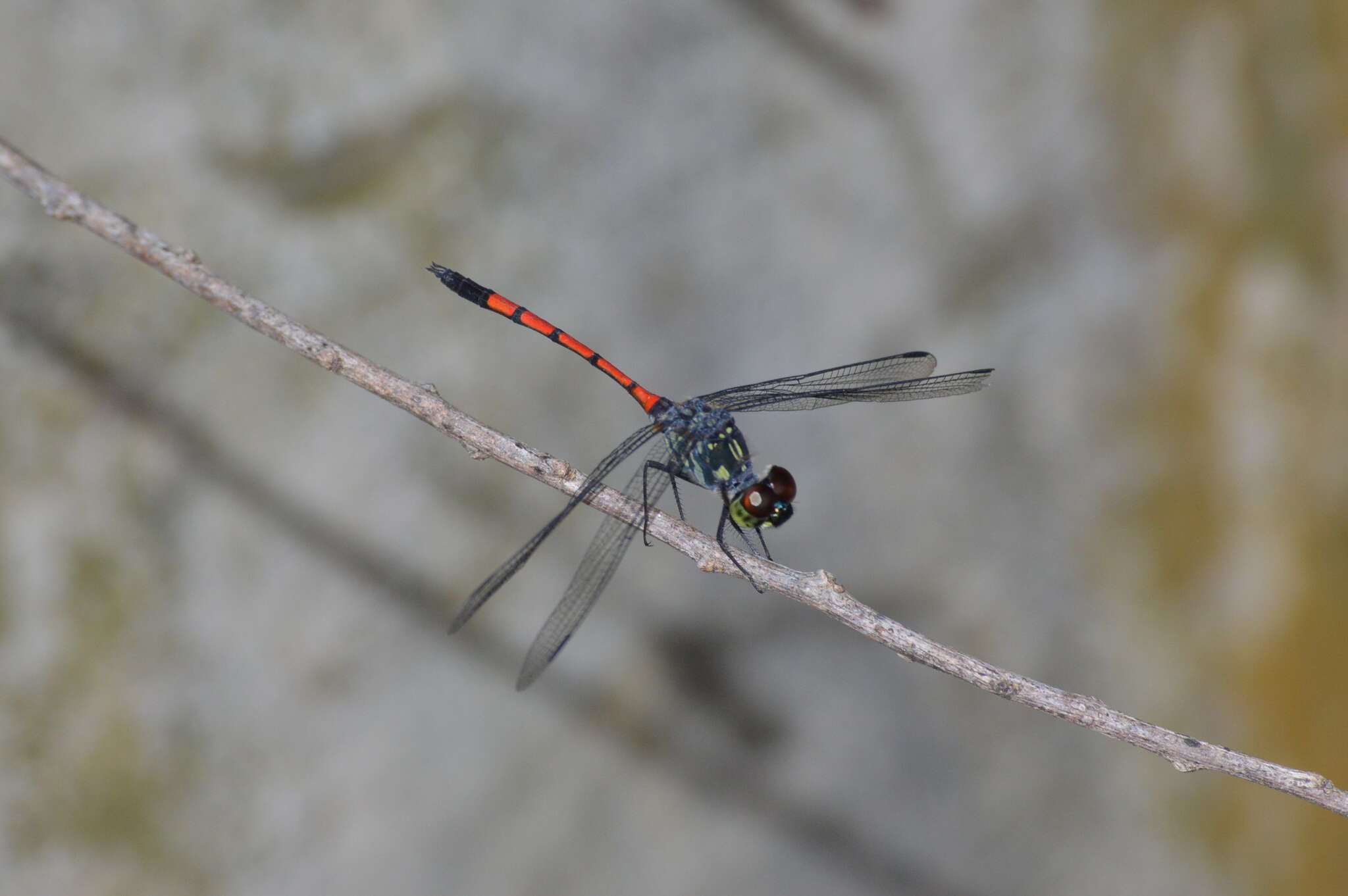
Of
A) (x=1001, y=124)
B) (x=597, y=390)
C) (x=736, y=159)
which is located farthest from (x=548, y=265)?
(x=1001, y=124)

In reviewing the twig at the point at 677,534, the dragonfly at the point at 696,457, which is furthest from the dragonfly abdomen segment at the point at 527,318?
the twig at the point at 677,534

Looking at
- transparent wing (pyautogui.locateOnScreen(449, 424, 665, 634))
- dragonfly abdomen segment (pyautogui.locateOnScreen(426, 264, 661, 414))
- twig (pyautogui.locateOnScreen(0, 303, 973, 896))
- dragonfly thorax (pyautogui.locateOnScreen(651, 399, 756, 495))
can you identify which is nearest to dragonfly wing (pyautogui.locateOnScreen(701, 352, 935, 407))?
dragonfly thorax (pyautogui.locateOnScreen(651, 399, 756, 495))

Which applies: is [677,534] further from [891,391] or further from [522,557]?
[891,391]

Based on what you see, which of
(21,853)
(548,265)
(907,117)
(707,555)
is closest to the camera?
(707,555)

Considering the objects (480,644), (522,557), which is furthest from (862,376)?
(480,644)

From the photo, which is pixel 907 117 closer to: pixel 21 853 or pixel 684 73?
pixel 684 73

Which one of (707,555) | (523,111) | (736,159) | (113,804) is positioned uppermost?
(736,159)
